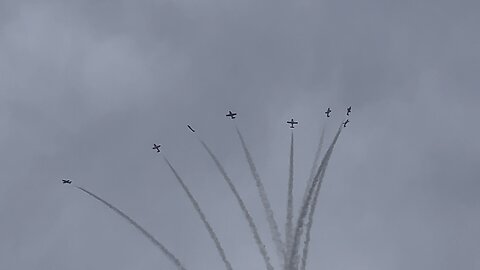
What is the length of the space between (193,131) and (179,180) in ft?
40.0

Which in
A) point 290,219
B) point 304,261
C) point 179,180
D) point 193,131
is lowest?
point 304,261

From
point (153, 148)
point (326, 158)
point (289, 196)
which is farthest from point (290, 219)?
point (153, 148)

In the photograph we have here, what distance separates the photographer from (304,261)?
452ft

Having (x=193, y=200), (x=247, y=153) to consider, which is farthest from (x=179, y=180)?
(x=247, y=153)

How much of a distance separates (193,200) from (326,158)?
27091 mm

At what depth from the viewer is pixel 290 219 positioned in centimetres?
14388

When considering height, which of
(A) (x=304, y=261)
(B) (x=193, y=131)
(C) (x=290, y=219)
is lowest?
(A) (x=304, y=261)

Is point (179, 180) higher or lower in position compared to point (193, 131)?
lower

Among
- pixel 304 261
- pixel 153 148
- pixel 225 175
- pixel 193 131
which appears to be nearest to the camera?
pixel 304 261

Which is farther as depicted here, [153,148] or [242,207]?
[153,148]

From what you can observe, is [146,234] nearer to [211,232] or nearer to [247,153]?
[211,232]

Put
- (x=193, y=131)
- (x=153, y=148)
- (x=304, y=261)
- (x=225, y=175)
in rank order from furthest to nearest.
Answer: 1. (x=153, y=148)
2. (x=193, y=131)
3. (x=225, y=175)
4. (x=304, y=261)

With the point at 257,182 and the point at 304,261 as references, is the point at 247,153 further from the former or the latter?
the point at 304,261

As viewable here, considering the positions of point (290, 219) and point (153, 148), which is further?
point (153, 148)
